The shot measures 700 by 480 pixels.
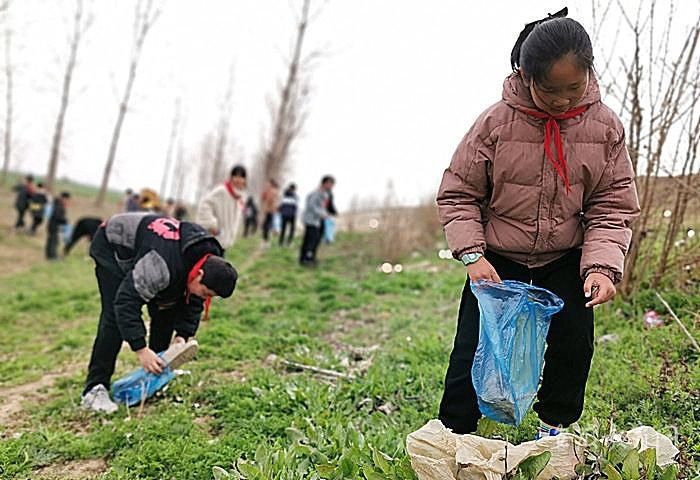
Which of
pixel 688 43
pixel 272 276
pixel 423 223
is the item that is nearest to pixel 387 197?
pixel 423 223

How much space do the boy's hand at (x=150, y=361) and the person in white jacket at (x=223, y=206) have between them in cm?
394

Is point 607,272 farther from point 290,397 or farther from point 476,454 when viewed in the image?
point 290,397

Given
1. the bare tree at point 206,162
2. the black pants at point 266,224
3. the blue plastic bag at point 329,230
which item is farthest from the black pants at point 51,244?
the bare tree at point 206,162

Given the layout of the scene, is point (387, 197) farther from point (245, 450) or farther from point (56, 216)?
point (245, 450)

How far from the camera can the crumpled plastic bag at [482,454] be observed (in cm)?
215

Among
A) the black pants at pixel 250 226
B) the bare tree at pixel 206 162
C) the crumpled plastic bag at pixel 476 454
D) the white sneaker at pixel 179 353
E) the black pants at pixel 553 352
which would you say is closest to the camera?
the crumpled plastic bag at pixel 476 454

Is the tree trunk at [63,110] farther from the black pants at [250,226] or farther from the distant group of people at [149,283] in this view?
the distant group of people at [149,283]

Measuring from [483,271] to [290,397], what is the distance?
5.86ft

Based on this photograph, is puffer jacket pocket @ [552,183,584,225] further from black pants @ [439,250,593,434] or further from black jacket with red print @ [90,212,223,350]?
black jacket with red print @ [90,212,223,350]

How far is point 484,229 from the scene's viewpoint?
2.44 meters

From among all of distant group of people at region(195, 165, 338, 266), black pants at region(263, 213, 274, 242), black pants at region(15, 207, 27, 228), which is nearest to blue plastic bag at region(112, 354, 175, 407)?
distant group of people at region(195, 165, 338, 266)

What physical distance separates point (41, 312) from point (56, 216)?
6.12 meters

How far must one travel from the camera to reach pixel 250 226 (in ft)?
66.0

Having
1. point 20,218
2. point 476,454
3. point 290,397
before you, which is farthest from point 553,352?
point 20,218
